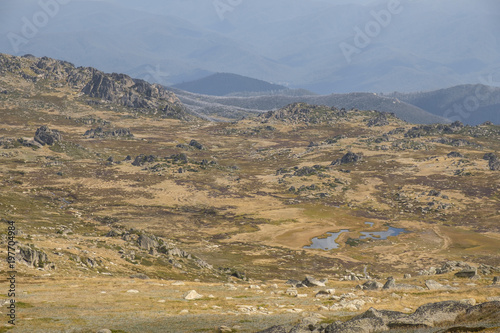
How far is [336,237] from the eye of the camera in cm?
11194

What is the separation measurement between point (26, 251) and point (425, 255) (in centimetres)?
7808

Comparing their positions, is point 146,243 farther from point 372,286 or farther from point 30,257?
point 372,286

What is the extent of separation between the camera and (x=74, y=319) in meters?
31.6

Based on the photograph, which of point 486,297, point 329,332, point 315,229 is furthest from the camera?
point 315,229

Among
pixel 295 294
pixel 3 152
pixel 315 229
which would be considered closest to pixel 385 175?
pixel 315 229

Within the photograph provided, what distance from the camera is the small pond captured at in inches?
4107

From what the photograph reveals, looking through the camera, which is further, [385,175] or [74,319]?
[385,175]

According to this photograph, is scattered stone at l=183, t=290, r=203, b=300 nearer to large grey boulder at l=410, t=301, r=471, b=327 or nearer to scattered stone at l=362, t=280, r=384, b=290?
scattered stone at l=362, t=280, r=384, b=290

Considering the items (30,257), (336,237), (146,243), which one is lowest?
(336,237)

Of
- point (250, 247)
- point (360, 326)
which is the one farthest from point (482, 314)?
point (250, 247)

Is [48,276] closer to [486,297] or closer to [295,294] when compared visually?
[295,294]

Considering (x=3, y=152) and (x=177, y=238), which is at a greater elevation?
(x=3, y=152)

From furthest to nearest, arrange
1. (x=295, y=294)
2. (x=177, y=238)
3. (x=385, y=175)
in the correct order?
(x=385, y=175) → (x=177, y=238) → (x=295, y=294)

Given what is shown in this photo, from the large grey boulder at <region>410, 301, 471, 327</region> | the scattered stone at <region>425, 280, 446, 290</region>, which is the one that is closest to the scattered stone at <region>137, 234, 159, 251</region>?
the scattered stone at <region>425, 280, 446, 290</region>
